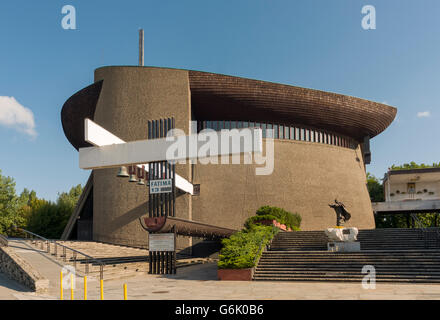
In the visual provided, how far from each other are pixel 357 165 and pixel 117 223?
24.7 metres

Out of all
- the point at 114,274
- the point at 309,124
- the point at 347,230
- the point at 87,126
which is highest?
the point at 309,124

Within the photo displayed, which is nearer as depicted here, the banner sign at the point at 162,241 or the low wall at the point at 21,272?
the low wall at the point at 21,272

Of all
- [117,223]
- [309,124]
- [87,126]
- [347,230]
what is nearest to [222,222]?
[117,223]

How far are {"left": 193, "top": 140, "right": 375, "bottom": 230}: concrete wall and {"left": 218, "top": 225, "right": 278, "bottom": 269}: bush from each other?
40.5ft

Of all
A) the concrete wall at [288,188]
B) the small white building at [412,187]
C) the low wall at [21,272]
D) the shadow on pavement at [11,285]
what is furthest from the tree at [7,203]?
the small white building at [412,187]

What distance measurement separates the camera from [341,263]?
1803 cm

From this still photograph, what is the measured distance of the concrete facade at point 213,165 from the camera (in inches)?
1351

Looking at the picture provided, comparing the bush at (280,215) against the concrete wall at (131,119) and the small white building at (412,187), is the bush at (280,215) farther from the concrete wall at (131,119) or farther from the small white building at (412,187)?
the small white building at (412,187)

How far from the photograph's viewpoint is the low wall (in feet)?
43.7

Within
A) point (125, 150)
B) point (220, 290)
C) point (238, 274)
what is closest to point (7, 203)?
point (125, 150)

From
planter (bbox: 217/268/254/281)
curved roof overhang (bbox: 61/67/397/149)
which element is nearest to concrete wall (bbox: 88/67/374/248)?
curved roof overhang (bbox: 61/67/397/149)

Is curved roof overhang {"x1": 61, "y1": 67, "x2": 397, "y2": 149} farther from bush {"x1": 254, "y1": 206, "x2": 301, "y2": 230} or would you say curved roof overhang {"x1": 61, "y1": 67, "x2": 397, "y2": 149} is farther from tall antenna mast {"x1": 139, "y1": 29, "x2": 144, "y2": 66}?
bush {"x1": 254, "y1": 206, "x2": 301, "y2": 230}

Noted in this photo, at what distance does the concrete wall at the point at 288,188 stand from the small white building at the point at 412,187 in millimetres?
9143
